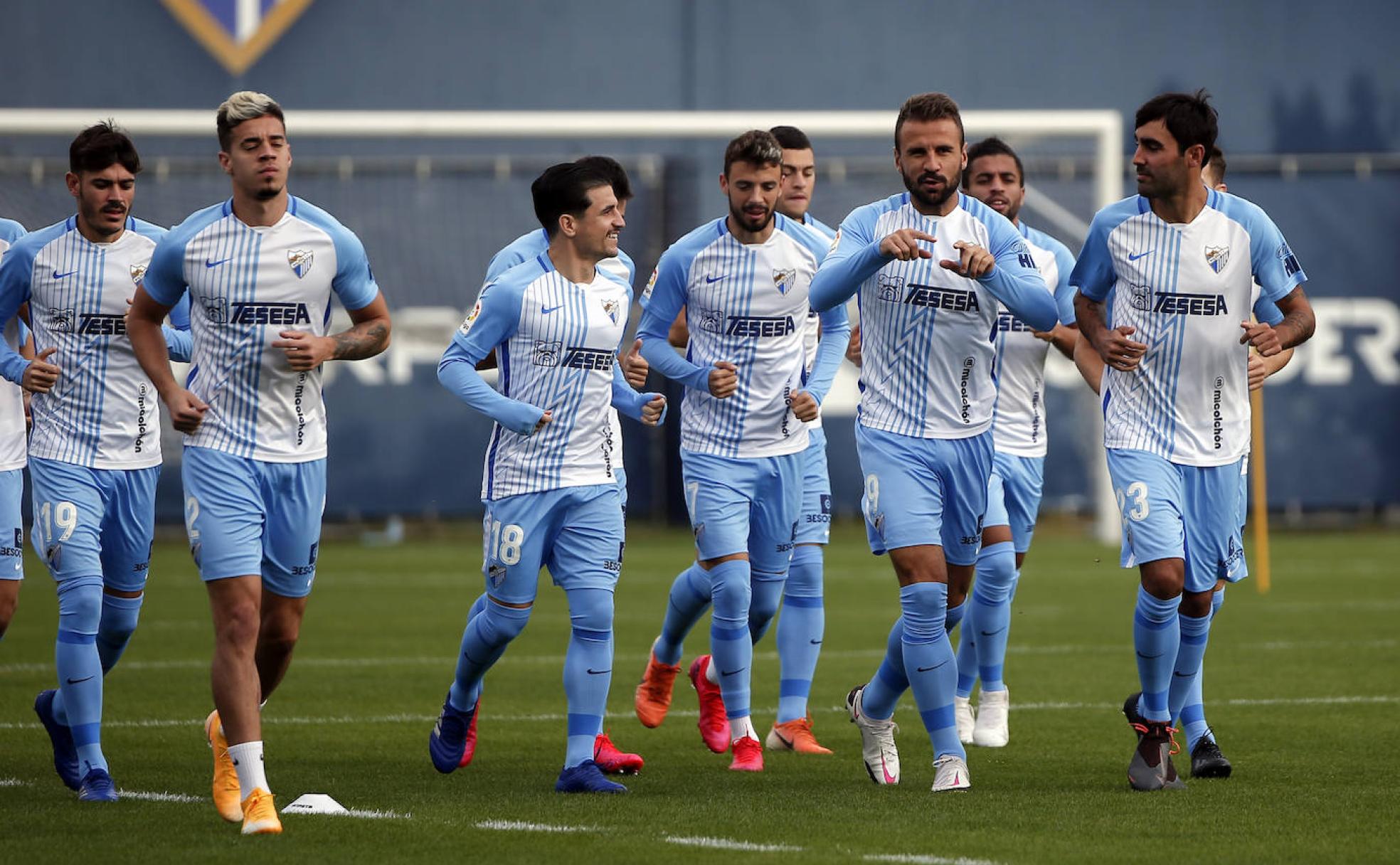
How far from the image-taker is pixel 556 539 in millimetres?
7828

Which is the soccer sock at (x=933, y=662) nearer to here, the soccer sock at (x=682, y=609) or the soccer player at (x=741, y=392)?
the soccer player at (x=741, y=392)

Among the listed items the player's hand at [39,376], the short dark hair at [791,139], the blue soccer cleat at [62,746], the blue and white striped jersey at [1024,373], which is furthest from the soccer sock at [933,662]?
the player's hand at [39,376]

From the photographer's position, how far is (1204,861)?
20.0ft

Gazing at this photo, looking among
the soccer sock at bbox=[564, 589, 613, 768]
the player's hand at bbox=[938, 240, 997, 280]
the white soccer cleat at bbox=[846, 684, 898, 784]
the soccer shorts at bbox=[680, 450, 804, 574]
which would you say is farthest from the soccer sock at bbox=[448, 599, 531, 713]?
the player's hand at bbox=[938, 240, 997, 280]

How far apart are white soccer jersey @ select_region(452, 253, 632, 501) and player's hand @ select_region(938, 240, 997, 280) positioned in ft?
4.83

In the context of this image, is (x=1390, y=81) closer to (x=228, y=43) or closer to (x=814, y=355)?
(x=228, y=43)

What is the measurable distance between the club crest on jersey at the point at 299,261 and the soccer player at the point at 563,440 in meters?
0.87

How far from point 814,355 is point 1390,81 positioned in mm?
20510

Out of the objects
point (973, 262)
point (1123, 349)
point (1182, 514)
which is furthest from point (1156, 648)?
point (973, 262)

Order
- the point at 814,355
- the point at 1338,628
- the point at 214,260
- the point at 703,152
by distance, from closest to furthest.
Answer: the point at 214,260 < the point at 814,355 < the point at 1338,628 < the point at 703,152

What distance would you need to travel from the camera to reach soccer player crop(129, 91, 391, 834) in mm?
6781

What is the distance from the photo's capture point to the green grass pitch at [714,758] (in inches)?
253

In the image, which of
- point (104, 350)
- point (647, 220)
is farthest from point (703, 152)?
point (104, 350)

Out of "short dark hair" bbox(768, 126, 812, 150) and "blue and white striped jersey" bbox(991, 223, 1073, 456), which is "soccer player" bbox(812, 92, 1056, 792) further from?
"blue and white striped jersey" bbox(991, 223, 1073, 456)
